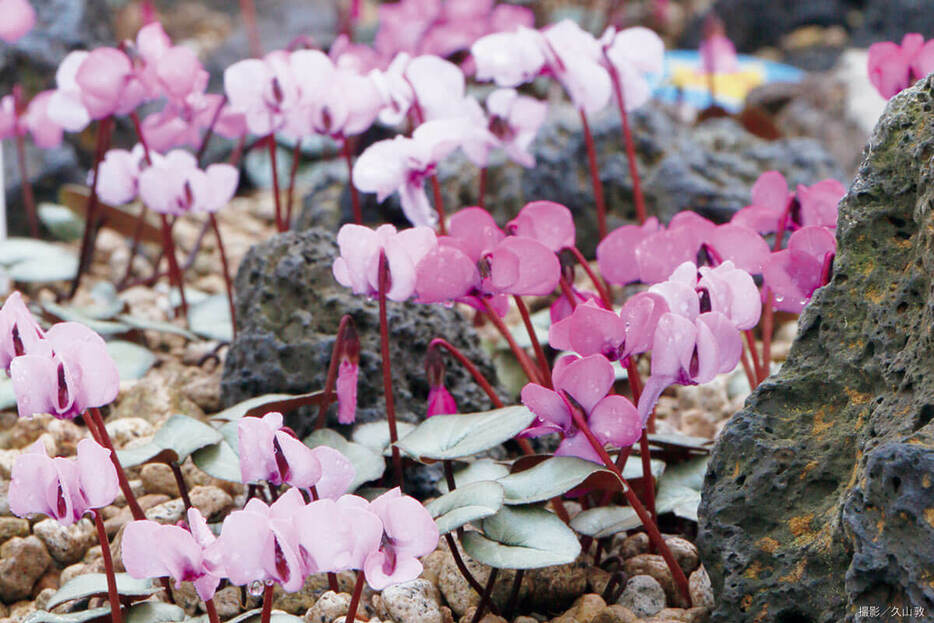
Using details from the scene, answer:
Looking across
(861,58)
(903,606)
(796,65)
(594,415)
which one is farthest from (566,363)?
(796,65)

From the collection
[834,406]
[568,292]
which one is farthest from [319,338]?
[834,406]

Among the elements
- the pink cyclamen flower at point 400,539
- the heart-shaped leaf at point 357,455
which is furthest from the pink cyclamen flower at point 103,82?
the pink cyclamen flower at point 400,539

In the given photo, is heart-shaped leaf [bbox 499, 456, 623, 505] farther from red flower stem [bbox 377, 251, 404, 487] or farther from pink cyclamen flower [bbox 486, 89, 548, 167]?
pink cyclamen flower [bbox 486, 89, 548, 167]

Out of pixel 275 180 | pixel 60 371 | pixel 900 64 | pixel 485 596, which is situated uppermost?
pixel 900 64

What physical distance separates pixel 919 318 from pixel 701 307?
0.75 ft

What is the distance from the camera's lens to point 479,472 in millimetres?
1345

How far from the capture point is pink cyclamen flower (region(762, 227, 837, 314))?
1.29 metres

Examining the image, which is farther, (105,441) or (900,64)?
(900,64)

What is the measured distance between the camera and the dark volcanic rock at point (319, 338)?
1664mm

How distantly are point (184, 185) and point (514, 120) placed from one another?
585mm

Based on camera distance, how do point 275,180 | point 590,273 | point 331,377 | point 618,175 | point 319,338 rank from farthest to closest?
point 618,175 → point 275,180 → point 319,338 → point 590,273 → point 331,377

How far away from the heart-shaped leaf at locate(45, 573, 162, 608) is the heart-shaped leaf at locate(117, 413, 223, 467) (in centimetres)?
15

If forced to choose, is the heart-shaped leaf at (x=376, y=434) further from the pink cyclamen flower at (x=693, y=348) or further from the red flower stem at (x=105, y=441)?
the pink cyclamen flower at (x=693, y=348)

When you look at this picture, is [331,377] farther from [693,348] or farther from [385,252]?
[693,348]
